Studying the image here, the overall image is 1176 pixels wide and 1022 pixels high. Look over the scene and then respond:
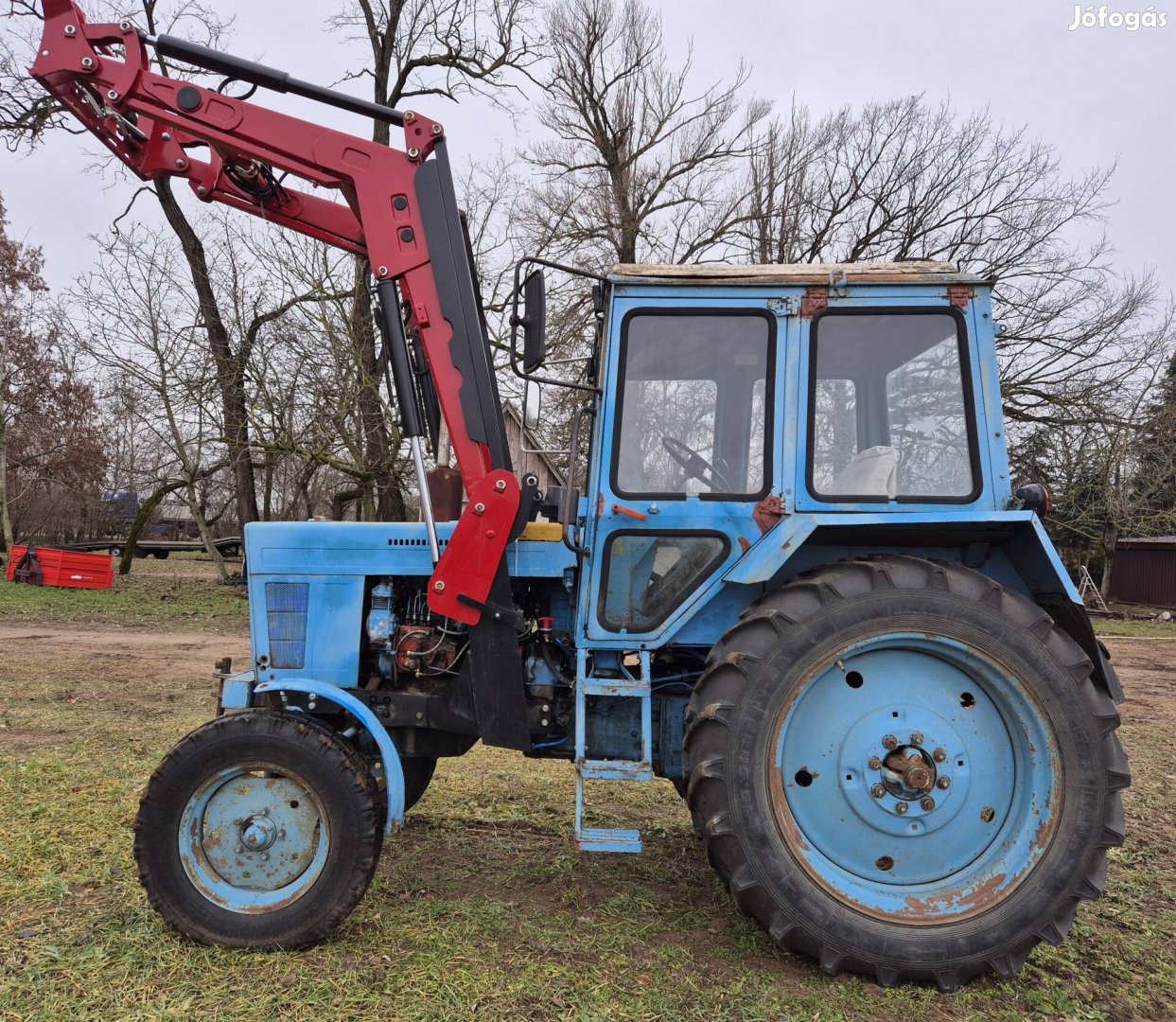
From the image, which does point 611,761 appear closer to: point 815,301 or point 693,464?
point 693,464

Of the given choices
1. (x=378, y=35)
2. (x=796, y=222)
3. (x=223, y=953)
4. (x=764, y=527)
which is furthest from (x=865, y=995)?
(x=378, y=35)

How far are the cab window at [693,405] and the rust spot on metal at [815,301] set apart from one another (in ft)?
0.50

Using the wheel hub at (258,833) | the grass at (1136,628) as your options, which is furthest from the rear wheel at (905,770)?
the grass at (1136,628)

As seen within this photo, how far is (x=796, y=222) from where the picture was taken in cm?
1855

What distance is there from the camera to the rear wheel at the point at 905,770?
9.53 ft

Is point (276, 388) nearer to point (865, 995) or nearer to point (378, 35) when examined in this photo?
point (378, 35)

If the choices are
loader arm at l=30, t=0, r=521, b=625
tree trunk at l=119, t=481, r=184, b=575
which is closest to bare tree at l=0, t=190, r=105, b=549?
tree trunk at l=119, t=481, r=184, b=575

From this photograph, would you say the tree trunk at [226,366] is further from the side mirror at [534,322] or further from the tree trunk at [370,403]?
the side mirror at [534,322]

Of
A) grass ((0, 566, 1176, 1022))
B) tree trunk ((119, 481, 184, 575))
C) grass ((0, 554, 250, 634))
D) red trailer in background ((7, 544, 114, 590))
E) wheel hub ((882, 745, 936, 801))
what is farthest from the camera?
tree trunk ((119, 481, 184, 575))

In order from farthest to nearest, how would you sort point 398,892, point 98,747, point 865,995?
point 98,747 → point 398,892 → point 865,995

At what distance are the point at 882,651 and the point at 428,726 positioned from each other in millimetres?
1784

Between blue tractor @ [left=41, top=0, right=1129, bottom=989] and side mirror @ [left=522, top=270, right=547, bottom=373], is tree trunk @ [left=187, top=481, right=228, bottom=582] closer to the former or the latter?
blue tractor @ [left=41, top=0, right=1129, bottom=989]

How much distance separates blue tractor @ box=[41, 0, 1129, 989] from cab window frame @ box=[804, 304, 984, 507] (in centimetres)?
2

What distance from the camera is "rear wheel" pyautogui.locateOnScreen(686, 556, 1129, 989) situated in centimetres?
291
